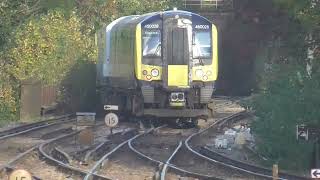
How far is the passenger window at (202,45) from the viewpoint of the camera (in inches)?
864

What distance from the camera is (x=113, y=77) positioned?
25.2 metres

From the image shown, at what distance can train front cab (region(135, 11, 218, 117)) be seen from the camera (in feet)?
71.2

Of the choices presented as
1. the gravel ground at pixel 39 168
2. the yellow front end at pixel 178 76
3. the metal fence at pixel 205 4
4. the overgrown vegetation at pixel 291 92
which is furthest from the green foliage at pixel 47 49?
the metal fence at pixel 205 4

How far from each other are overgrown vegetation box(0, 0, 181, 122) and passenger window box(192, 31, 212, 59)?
347 inches

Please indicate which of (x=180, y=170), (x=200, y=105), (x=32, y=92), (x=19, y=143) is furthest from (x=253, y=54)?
(x=180, y=170)

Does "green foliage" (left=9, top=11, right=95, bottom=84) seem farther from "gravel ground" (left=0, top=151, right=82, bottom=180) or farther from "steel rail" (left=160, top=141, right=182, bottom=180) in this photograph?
"gravel ground" (left=0, top=151, right=82, bottom=180)

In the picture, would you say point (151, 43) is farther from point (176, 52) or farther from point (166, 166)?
point (166, 166)

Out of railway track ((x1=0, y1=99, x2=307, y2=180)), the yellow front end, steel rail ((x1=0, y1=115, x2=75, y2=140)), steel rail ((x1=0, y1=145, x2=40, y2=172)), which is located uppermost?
the yellow front end

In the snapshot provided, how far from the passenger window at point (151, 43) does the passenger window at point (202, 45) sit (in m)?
1.06

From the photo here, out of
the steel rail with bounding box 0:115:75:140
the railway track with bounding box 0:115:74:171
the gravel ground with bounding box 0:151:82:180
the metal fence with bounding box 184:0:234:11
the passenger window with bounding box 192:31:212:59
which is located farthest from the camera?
the metal fence with bounding box 184:0:234:11

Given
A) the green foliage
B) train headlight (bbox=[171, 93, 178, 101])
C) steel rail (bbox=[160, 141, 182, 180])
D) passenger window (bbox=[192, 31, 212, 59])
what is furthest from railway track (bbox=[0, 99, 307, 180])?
the green foliage

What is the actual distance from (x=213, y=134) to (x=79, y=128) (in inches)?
155

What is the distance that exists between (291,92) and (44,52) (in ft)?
57.1

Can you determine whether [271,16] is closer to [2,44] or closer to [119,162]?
[119,162]
